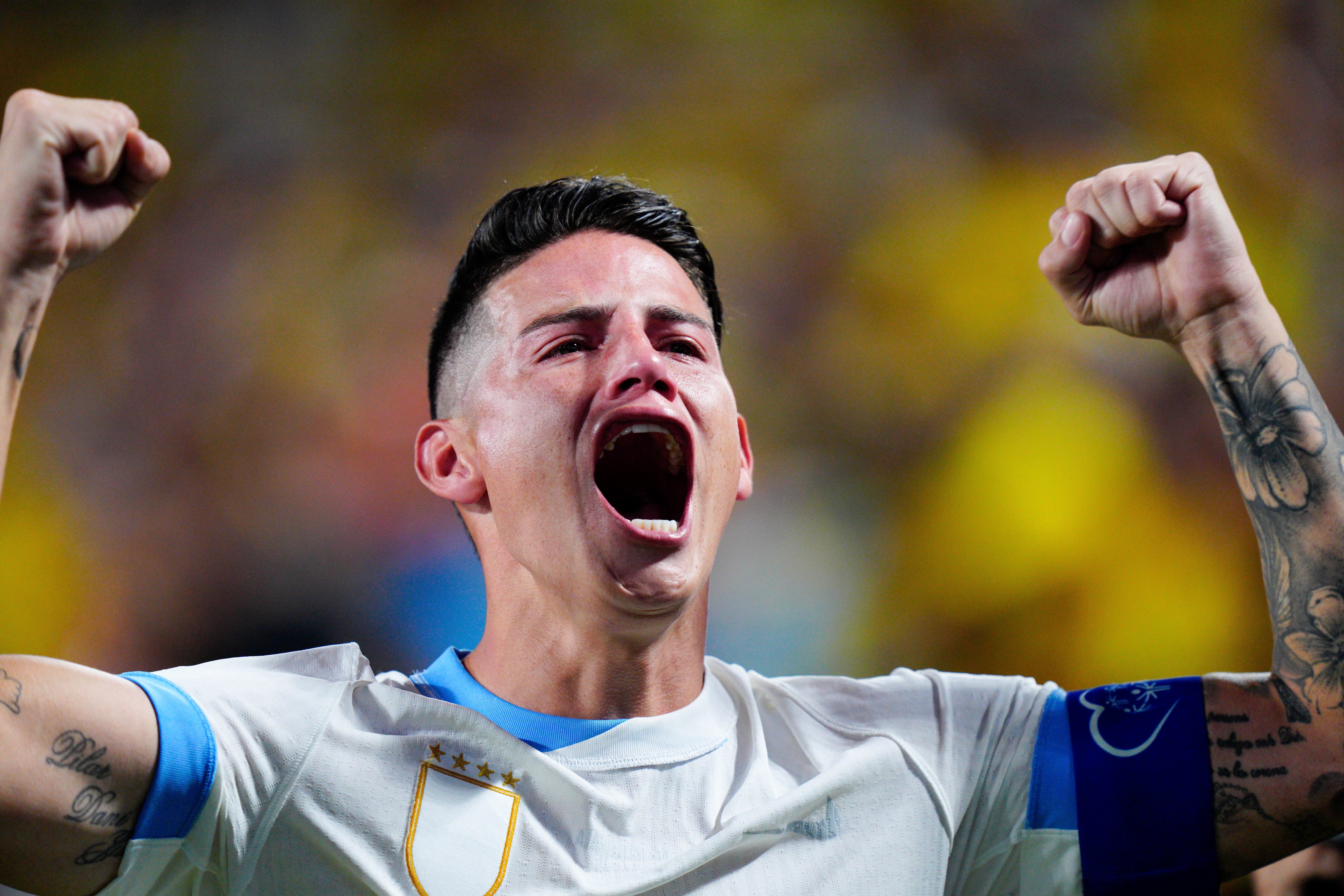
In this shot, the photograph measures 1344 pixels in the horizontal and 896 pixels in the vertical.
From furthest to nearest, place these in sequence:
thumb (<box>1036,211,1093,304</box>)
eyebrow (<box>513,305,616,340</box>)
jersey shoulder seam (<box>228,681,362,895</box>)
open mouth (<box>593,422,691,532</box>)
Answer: open mouth (<box>593,422,691,532</box>) < eyebrow (<box>513,305,616,340</box>) < thumb (<box>1036,211,1093,304</box>) < jersey shoulder seam (<box>228,681,362,895</box>)

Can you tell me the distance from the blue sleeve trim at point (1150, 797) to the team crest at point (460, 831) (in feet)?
2.45

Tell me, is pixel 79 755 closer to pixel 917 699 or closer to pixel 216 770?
pixel 216 770

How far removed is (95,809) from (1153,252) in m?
1.44

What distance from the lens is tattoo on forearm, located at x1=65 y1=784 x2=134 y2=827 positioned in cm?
100

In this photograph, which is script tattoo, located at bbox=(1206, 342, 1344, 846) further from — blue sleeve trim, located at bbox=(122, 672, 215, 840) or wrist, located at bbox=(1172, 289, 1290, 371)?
blue sleeve trim, located at bbox=(122, 672, 215, 840)

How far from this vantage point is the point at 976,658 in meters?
2.39

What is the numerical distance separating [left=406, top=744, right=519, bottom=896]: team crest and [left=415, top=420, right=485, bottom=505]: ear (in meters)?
0.41

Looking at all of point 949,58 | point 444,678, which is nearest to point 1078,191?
point 444,678

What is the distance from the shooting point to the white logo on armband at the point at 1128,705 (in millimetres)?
1237

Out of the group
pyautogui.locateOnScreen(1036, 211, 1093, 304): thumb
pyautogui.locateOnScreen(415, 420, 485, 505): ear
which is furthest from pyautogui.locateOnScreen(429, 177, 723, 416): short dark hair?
pyautogui.locateOnScreen(1036, 211, 1093, 304): thumb

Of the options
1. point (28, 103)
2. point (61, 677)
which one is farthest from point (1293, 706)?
point (28, 103)

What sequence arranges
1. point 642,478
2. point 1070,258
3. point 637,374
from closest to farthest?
point 1070,258 < point 637,374 < point 642,478

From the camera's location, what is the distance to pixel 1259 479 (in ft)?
3.90

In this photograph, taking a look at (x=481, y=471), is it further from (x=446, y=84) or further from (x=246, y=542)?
(x=446, y=84)
